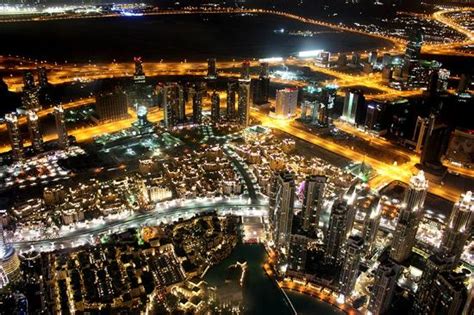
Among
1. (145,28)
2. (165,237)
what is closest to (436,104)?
(165,237)

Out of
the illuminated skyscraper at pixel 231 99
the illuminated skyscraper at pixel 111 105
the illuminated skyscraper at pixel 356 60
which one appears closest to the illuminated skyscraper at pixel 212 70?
the illuminated skyscraper at pixel 231 99

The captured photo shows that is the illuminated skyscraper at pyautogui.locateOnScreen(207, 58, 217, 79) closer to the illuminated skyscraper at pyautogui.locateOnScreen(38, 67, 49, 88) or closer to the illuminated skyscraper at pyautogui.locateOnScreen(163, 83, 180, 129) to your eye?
the illuminated skyscraper at pyautogui.locateOnScreen(163, 83, 180, 129)

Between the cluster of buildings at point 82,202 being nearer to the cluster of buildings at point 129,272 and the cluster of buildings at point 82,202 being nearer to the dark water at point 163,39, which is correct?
the cluster of buildings at point 129,272

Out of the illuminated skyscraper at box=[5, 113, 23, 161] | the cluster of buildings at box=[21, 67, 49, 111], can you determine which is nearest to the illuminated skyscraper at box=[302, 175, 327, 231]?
the illuminated skyscraper at box=[5, 113, 23, 161]

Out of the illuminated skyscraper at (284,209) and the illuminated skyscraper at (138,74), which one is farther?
the illuminated skyscraper at (138,74)

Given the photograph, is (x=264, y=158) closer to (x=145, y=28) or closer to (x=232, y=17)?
(x=145, y=28)

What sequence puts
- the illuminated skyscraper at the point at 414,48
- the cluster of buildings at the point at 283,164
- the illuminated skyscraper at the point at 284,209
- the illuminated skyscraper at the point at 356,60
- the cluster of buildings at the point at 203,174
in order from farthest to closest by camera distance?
the illuminated skyscraper at the point at 356,60 < the illuminated skyscraper at the point at 414,48 < the cluster of buildings at the point at 283,164 < the cluster of buildings at the point at 203,174 < the illuminated skyscraper at the point at 284,209
